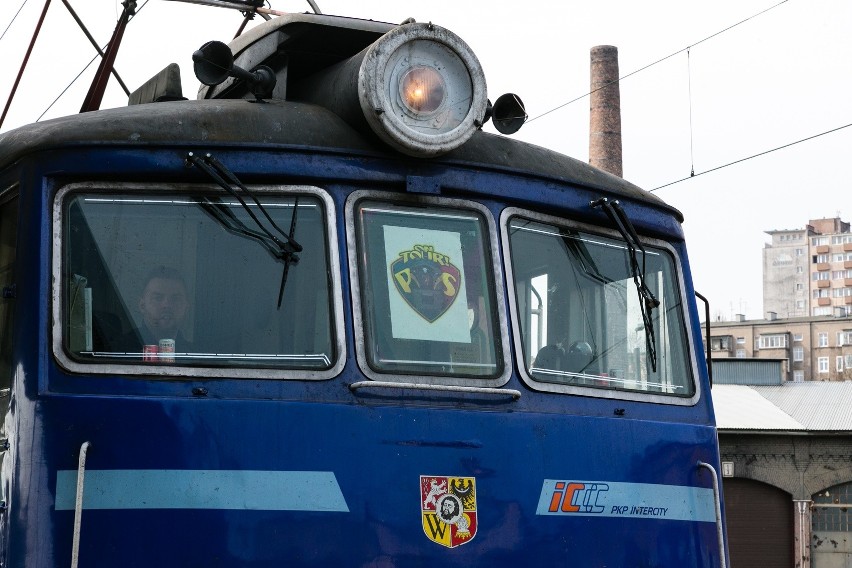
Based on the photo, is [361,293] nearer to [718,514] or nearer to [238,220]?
[238,220]

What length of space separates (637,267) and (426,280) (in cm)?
108

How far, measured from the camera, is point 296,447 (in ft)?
13.9

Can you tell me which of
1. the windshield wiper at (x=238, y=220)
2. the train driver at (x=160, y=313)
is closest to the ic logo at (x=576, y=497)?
the windshield wiper at (x=238, y=220)

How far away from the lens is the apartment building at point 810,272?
113 meters

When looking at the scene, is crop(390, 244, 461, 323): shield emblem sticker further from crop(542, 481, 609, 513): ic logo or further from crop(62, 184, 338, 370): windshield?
crop(542, 481, 609, 513): ic logo

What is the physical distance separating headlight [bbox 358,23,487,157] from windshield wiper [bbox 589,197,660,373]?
0.76 meters

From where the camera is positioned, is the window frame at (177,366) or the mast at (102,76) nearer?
the window frame at (177,366)

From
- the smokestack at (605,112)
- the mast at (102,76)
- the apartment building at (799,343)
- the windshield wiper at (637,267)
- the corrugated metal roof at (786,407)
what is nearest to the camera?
the windshield wiper at (637,267)

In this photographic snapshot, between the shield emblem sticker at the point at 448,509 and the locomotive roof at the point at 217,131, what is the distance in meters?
1.22

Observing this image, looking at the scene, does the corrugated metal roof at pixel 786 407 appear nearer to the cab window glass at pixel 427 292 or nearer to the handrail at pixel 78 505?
the cab window glass at pixel 427 292

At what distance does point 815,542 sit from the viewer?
3200 centimetres

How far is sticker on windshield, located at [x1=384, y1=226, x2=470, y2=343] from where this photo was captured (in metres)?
4.63

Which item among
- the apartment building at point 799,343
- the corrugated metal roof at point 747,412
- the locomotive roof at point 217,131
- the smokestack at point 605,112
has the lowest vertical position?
the locomotive roof at point 217,131

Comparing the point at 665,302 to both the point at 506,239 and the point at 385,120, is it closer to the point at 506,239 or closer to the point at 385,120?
the point at 506,239
